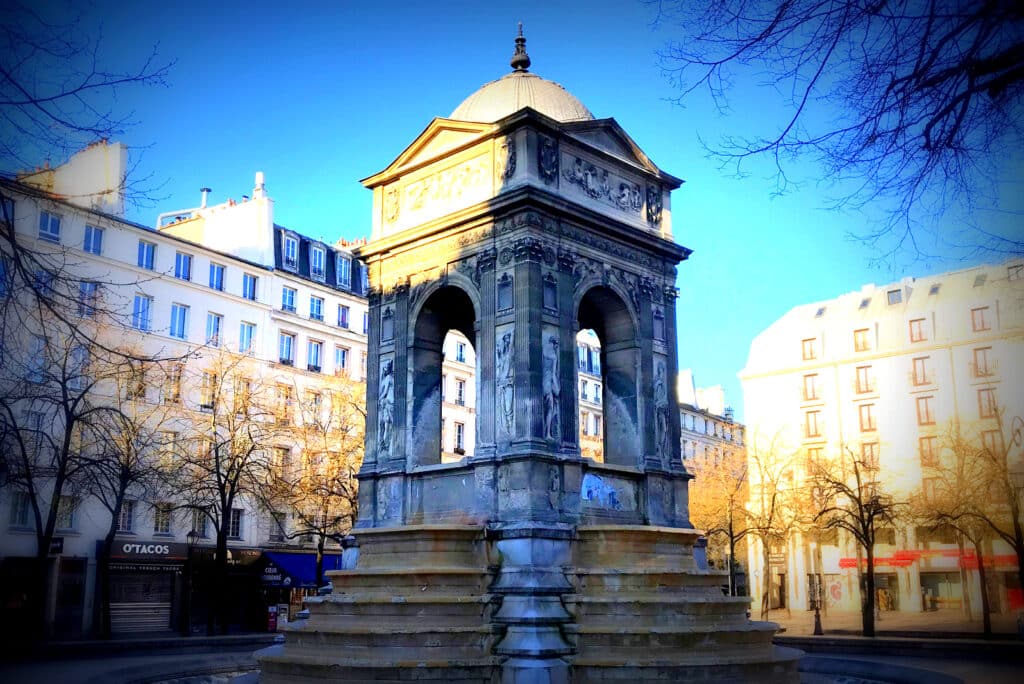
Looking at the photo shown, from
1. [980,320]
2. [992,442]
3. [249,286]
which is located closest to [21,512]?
[249,286]

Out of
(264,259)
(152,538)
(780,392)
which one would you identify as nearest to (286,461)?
(152,538)

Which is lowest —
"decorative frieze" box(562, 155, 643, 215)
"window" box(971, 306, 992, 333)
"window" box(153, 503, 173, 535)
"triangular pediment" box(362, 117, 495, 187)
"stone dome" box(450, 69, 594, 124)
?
"window" box(153, 503, 173, 535)

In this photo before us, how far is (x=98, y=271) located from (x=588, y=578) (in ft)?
84.7

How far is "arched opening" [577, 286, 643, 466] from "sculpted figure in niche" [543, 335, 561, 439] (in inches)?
89.9

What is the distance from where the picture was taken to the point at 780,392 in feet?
123

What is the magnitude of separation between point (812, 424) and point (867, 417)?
1007 centimetres

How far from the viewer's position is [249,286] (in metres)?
50.5

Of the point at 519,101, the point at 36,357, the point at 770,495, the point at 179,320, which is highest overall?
the point at 179,320

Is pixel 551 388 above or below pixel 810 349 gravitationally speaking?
below

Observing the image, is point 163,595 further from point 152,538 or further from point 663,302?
point 663,302

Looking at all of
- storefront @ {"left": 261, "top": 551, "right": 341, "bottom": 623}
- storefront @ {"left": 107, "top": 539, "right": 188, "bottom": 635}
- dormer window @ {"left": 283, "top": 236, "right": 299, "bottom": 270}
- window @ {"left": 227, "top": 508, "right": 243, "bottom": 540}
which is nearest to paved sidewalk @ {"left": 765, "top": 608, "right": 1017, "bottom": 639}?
storefront @ {"left": 261, "top": 551, "right": 341, "bottom": 623}

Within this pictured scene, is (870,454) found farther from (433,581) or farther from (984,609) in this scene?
(433,581)

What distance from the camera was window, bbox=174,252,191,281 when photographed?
149 ft

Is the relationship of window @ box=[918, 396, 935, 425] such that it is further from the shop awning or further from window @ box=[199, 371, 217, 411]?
the shop awning
